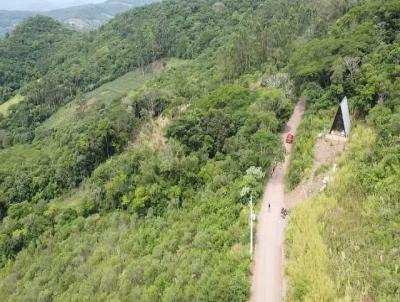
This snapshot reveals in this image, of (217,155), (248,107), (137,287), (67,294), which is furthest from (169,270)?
(248,107)

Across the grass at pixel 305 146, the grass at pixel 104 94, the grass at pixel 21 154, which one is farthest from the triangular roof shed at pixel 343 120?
the grass at pixel 104 94

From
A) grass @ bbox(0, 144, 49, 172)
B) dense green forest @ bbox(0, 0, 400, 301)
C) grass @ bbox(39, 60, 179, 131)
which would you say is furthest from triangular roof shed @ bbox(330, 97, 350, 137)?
grass @ bbox(39, 60, 179, 131)

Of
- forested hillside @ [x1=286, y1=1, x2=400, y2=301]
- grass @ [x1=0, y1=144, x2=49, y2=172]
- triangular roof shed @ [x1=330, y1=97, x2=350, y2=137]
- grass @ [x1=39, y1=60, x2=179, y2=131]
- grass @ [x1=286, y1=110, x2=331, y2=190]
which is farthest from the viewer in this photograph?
grass @ [x1=39, y1=60, x2=179, y2=131]

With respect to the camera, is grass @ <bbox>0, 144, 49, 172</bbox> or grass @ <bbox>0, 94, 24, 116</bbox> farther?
grass @ <bbox>0, 94, 24, 116</bbox>

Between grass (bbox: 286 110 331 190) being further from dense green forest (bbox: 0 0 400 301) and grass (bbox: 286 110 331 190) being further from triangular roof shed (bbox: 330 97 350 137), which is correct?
triangular roof shed (bbox: 330 97 350 137)

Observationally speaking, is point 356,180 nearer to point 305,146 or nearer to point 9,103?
point 305,146

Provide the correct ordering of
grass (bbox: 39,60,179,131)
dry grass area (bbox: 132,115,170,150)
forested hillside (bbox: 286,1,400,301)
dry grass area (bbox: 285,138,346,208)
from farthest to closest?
grass (bbox: 39,60,179,131), dry grass area (bbox: 132,115,170,150), dry grass area (bbox: 285,138,346,208), forested hillside (bbox: 286,1,400,301)
